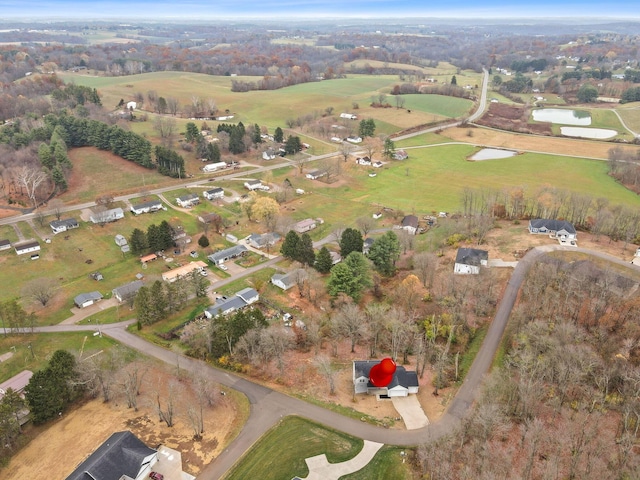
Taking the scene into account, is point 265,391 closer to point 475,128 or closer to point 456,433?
point 456,433

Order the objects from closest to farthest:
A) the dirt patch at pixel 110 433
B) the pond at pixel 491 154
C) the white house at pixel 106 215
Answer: the dirt patch at pixel 110 433, the white house at pixel 106 215, the pond at pixel 491 154

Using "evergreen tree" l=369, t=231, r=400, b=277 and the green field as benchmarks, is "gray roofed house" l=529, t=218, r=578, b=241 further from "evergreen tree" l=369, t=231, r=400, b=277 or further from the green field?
the green field

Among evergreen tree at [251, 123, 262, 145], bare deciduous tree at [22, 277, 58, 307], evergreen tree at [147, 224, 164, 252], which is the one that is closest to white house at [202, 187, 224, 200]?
evergreen tree at [147, 224, 164, 252]

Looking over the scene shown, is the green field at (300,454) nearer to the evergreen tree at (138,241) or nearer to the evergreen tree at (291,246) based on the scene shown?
the evergreen tree at (291,246)

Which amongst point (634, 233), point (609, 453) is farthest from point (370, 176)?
point (609, 453)

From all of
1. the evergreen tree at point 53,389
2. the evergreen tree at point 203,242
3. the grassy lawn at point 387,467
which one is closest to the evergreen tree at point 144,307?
the evergreen tree at point 53,389

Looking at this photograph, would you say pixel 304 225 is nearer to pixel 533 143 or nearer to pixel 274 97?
pixel 533 143
